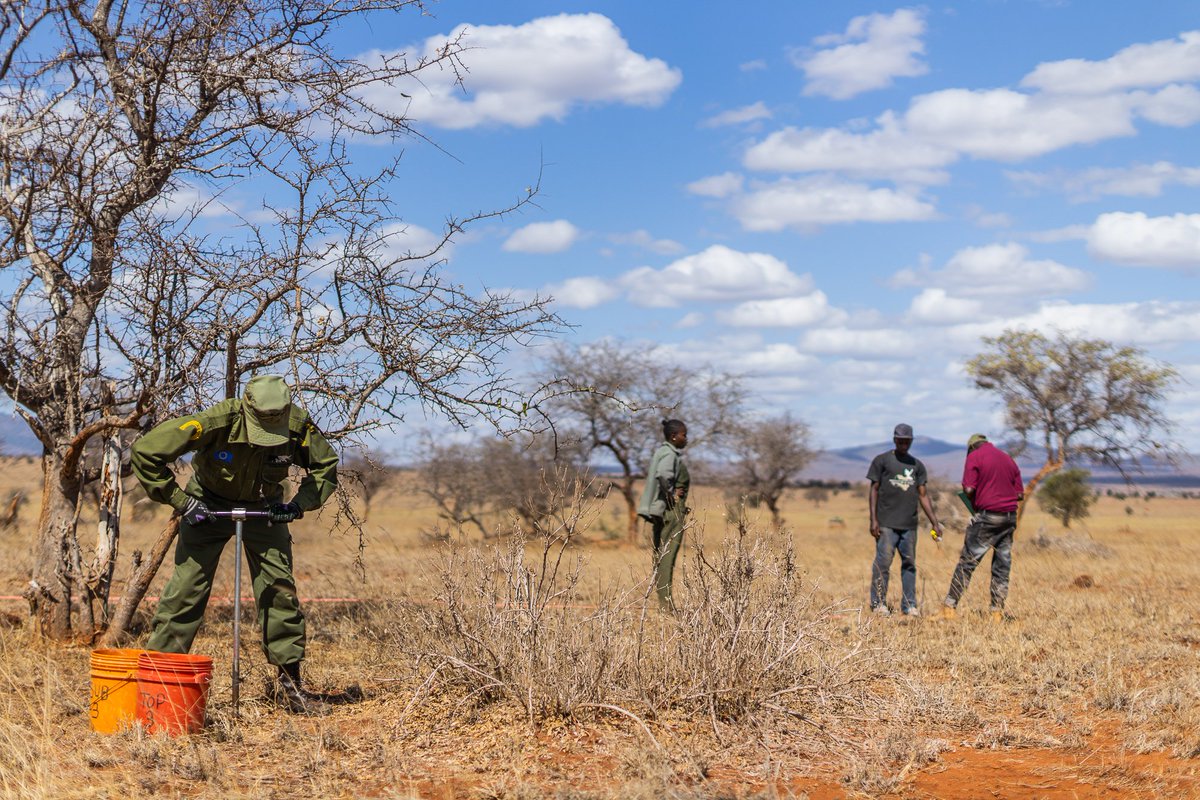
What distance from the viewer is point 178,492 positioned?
6.26 meters

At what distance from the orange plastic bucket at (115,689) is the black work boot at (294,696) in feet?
2.90

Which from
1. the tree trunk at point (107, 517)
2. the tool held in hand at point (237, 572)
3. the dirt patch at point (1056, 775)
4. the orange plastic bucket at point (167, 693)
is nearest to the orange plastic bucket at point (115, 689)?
the orange plastic bucket at point (167, 693)

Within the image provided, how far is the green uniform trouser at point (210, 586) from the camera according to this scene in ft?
21.0

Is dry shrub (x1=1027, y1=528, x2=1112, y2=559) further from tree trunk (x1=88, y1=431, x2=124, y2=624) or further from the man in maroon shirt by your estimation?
tree trunk (x1=88, y1=431, x2=124, y2=624)

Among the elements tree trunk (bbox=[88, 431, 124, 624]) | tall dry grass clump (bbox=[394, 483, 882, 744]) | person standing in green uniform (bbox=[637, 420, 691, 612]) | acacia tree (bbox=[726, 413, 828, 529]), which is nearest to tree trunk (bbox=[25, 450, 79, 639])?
tree trunk (bbox=[88, 431, 124, 624])

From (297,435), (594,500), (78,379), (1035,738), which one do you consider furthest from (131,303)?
(1035,738)

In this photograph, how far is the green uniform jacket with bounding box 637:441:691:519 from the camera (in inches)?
383

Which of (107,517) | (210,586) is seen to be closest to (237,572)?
(210,586)

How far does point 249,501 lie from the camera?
6.51 meters

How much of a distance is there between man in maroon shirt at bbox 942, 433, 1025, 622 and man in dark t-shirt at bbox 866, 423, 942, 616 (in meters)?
0.33

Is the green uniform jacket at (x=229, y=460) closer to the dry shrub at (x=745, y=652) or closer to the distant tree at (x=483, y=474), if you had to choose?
the dry shrub at (x=745, y=652)

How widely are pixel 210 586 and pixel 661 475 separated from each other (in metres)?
4.16

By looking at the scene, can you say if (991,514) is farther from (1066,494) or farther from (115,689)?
(1066,494)

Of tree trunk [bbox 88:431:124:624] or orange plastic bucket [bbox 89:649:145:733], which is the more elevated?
tree trunk [bbox 88:431:124:624]
